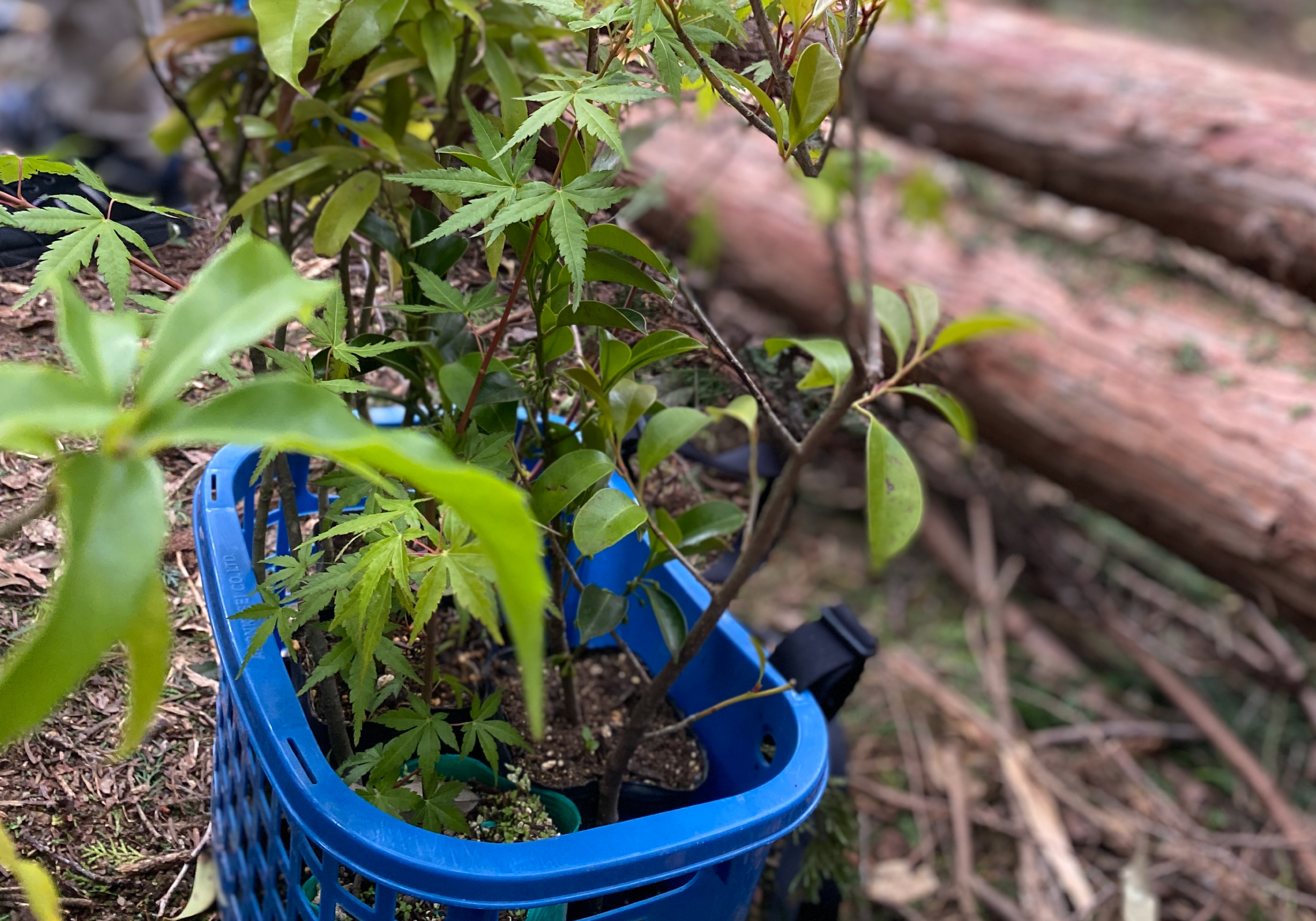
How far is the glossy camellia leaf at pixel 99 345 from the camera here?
1.16 feet

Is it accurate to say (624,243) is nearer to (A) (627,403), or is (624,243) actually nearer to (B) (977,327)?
(A) (627,403)

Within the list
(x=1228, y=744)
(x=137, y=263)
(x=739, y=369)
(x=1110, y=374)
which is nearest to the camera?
(x=137, y=263)

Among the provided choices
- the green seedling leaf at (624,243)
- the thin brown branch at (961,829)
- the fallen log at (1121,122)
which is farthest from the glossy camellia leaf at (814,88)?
the fallen log at (1121,122)

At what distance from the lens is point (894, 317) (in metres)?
0.76

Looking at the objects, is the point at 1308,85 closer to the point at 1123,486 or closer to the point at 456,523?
the point at 1123,486

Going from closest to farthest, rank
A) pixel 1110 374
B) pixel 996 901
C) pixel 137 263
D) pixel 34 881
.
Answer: pixel 34 881
pixel 137 263
pixel 996 901
pixel 1110 374

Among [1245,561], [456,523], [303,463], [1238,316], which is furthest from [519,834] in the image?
[1238,316]

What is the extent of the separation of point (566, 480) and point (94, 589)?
13.6 inches

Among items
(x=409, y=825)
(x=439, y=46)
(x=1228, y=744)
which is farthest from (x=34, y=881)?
(x=1228, y=744)

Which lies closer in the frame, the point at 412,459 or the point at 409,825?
the point at 412,459

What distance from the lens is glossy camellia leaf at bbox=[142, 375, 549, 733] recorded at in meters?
0.31

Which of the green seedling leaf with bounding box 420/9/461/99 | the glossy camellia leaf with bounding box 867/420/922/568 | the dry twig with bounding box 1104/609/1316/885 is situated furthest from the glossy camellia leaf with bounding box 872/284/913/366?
the dry twig with bounding box 1104/609/1316/885

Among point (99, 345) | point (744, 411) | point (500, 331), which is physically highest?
point (99, 345)

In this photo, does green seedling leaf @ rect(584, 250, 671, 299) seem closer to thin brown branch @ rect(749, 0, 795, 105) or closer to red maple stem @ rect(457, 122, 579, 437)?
red maple stem @ rect(457, 122, 579, 437)
